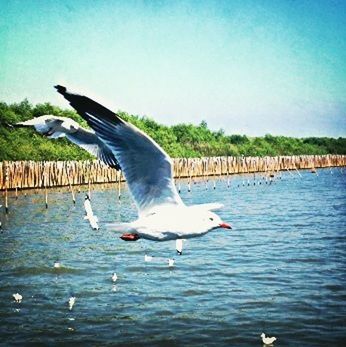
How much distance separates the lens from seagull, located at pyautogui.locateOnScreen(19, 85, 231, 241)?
14.4ft

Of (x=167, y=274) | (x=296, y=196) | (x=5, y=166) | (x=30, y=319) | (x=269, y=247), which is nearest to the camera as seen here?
(x=30, y=319)

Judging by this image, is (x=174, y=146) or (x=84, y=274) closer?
(x=84, y=274)

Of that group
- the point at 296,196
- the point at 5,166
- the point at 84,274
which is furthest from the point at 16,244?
the point at 296,196

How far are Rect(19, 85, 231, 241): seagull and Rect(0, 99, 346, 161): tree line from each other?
1.34 meters

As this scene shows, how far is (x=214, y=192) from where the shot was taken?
35594 millimetres

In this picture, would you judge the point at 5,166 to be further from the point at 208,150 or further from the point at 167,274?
the point at 208,150

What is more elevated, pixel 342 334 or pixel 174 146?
pixel 174 146

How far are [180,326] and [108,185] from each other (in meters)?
30.6

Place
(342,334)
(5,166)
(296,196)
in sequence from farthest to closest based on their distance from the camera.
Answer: (296,196), (5,166), (342,334)

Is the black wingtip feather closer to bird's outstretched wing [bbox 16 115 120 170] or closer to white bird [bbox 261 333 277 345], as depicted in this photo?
bird's outstretched wing [bbox 16 115 120 170]

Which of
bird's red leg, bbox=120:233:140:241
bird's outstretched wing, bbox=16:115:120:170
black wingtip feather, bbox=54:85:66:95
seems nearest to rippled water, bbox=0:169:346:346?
bird's outstretched wing, bbox=16:115:120:170

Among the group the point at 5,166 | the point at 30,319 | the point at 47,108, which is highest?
the point at 47,108

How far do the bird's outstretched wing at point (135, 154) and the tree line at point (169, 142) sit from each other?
4.32 ft

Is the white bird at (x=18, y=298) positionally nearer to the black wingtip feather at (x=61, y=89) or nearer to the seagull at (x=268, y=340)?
the seagull at (x=268, y=340)
